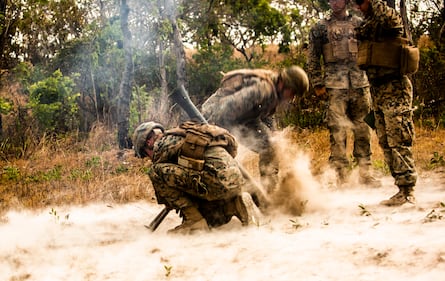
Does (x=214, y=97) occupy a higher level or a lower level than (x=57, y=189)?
higher

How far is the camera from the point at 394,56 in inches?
193

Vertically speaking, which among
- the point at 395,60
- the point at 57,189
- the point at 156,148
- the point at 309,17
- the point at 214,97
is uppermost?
the point at 309,17

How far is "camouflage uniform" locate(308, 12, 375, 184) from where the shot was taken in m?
6.23

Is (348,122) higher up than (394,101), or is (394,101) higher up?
(394,101)

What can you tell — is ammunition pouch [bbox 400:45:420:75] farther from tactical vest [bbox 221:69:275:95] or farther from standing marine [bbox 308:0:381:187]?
standing marine [bbox 308:0:381:187]

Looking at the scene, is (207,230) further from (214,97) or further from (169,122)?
(169,122)

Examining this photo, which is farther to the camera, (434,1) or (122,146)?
(434,1)

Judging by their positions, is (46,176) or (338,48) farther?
(46,176)

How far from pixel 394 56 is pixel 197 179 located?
6.82 feet

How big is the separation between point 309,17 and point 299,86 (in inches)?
455

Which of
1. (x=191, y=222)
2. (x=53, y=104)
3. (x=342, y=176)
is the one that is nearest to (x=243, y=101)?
(x=191, y=222)

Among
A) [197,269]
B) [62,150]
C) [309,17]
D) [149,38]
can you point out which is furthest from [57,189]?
[309,17]

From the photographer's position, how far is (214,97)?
199 inches

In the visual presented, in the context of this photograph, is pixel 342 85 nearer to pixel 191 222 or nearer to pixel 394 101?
pixel 394 101
